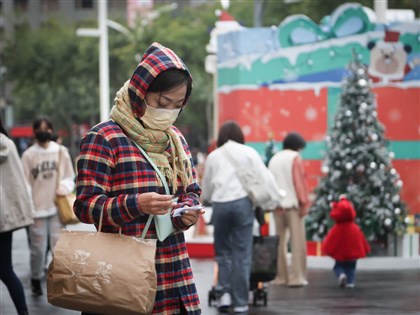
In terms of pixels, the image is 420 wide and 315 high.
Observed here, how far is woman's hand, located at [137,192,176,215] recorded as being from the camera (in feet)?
14.9

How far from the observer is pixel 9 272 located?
28.1 feet

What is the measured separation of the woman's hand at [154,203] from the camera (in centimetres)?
455

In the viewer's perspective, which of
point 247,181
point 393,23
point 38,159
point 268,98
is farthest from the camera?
point 268,98

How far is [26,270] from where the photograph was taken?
1419 centimetres

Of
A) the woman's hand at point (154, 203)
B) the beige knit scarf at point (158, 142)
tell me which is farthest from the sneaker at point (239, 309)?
the woman's hand at point (154, 203)

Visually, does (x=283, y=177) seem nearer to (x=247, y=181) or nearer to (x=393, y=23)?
(x=247, y=181)

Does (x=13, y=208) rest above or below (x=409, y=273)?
above

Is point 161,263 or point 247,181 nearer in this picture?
point 161,263

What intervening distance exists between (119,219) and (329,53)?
12302mm

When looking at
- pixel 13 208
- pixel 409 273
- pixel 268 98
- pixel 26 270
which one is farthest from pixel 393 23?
pixel 13 208

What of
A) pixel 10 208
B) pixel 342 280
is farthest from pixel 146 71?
pixel 342 280

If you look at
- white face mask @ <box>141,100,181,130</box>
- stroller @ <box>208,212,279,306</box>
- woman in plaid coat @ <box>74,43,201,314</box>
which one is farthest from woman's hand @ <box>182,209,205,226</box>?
stroller @ <box>208,212,279,306</box>

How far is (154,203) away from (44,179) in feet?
25.3

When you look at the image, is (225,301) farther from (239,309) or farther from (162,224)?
(162,224)
